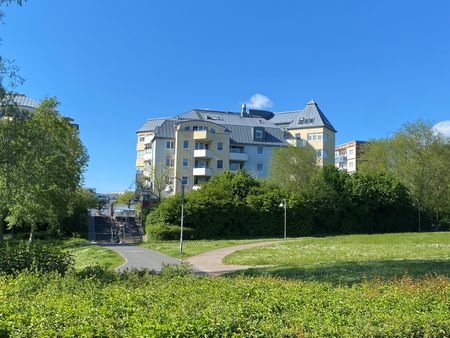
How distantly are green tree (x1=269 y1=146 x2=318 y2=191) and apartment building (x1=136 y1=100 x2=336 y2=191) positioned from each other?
11.3m

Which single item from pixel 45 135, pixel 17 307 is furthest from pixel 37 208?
pixel 17 307

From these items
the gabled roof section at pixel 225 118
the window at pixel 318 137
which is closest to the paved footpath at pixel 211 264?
the gabled roof section at pixel 225 118

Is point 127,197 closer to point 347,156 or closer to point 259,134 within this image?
point 259,134

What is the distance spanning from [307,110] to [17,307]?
8292 centimetres

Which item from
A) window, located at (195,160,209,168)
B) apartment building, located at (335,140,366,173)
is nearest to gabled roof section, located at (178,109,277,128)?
window, located at (195,160,209,168)

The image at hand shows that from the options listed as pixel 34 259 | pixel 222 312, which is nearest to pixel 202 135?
pixel 34 259

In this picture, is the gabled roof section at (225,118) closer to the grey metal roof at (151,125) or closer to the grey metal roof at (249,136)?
the grey metal roof at (249,136)

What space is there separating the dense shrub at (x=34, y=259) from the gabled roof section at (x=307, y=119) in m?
72.3

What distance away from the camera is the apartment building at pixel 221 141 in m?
72.0

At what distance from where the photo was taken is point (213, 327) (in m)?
4.86

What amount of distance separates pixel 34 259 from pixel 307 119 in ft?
247

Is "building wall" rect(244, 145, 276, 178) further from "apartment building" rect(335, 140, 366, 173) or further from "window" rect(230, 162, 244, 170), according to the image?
"apartment building" rect(335, 140, 366, 173)

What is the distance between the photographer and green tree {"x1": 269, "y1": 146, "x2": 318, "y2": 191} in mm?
59875

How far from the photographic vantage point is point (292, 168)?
199 feet
